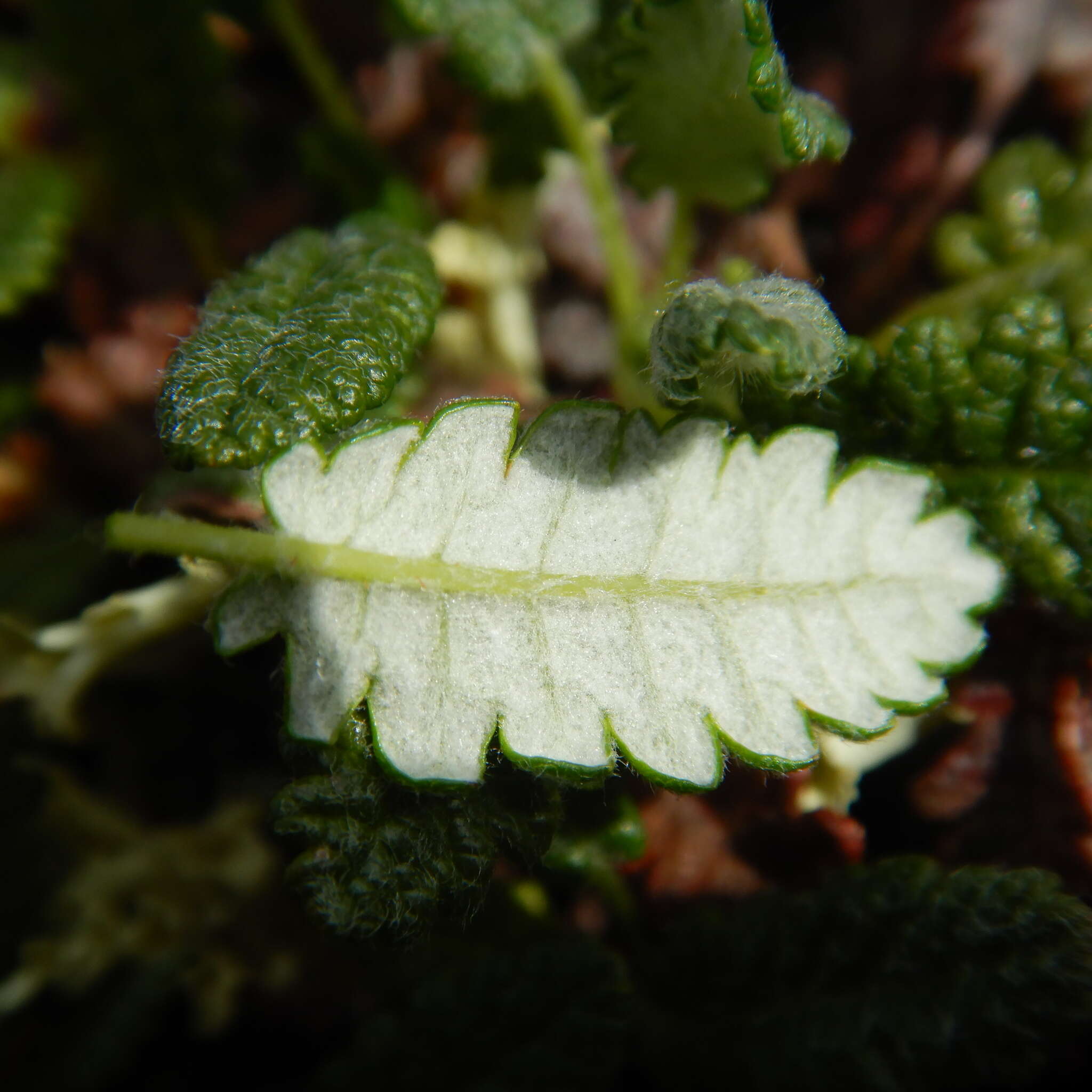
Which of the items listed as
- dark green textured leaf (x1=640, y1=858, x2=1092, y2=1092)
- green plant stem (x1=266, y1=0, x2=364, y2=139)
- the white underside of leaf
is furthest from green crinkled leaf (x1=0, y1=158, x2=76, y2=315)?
dark green textured leaf (x1=640, y1=858, x2=1092, y2=1092)

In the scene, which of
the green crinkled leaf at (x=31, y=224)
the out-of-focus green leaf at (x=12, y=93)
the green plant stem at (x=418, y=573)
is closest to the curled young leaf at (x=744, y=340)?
the green plant stem at (x=418, y=573)

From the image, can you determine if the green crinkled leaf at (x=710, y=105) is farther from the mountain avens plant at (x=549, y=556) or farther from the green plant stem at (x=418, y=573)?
the green plant stem at (x=418, y=573)

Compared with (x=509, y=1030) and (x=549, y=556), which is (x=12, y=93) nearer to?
(x=549, y=556)

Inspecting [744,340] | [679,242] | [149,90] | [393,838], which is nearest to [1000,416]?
[744,340]

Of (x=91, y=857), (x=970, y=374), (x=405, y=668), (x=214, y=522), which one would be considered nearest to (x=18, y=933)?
(x=91, y=857)

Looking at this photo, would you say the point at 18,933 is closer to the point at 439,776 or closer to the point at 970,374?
the point at 439,776
